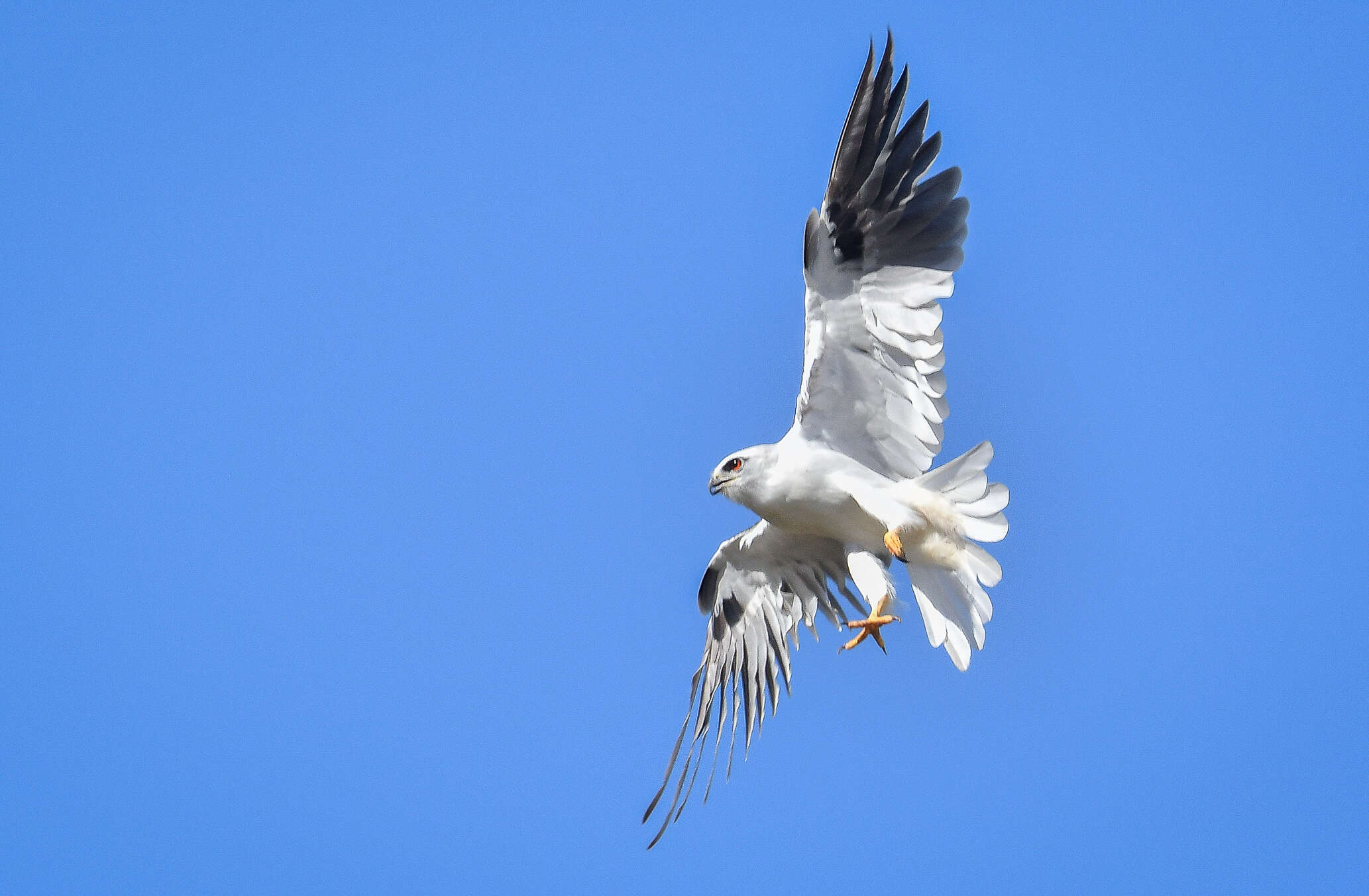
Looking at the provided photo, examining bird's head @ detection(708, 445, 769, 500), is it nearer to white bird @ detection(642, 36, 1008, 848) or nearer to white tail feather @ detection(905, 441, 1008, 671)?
white bird @ detection(642, 36, 1008, 848)

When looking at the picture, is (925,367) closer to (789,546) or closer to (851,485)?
(851,485)

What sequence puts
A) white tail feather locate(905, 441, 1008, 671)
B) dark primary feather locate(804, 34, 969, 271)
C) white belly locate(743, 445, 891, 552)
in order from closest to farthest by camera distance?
dark primary feather locate(804, 34, 969, 271) < white tail feather locate(905, 441, 1008, 671) < white belly locate(743, 445, 891, 552)

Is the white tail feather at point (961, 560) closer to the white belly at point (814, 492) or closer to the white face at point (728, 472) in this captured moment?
the white belly at point (814, 492)

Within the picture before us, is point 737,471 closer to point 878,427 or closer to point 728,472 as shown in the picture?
point 728,472

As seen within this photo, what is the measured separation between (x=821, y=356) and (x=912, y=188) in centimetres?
115

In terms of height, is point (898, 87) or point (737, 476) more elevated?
point (898, 87)

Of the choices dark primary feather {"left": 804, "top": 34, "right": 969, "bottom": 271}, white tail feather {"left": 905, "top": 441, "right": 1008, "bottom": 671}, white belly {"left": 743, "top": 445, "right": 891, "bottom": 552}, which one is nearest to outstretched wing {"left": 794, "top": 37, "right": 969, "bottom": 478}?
dark primary feather {"left": 804, "top": 34, "right": 969, "bottom": 271}

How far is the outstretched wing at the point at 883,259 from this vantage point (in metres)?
8.30

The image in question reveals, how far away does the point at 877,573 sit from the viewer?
9430 millimetres

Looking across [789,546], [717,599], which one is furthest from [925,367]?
[717,599]

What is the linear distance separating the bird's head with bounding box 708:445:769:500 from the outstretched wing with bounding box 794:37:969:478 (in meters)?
0.67

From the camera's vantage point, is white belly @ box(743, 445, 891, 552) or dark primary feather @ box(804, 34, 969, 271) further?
white belly @ box(743, 445, 891, 552)

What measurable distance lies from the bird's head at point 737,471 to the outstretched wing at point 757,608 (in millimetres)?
707

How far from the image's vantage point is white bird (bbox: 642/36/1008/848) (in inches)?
328
